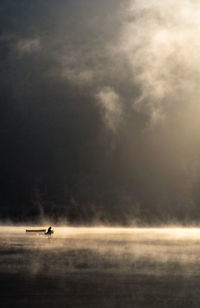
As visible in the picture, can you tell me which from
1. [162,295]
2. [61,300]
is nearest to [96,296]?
[61,300]

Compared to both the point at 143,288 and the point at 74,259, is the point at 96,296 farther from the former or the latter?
the point at 74,259

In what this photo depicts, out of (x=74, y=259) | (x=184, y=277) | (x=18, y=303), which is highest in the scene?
(x=74, y=259)

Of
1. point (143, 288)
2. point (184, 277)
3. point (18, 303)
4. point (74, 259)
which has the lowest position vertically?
point (18, 303)

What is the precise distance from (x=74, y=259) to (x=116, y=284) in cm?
3332

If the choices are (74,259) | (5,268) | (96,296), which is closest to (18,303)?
(96,296)

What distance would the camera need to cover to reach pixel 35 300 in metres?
42.8

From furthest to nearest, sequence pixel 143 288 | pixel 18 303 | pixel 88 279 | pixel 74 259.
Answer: pixel 74 259 → pixel 88 279 → pixel 143 288 → pixel 18 303

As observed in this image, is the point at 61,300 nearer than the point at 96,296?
Yes

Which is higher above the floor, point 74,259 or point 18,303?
point 74,259

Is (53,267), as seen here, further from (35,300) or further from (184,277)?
(35,300)

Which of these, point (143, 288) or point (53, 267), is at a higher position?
point (53, 267)

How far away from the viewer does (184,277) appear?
61875mm

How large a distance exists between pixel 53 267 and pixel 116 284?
65.5 ft

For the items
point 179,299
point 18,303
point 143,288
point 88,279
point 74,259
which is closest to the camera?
point 18,303
